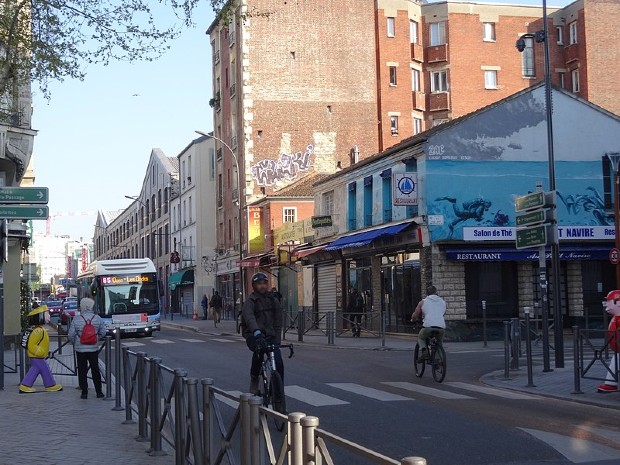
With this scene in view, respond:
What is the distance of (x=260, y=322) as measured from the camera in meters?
10.6

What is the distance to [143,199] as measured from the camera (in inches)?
3386

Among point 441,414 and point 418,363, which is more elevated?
point 418,363

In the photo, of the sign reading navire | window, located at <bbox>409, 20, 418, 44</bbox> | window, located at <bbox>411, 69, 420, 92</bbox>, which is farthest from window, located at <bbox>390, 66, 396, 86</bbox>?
the sign reading navire

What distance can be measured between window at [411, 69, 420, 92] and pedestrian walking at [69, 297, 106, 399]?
1595 inches

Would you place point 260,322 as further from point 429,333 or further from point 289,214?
point 289,214

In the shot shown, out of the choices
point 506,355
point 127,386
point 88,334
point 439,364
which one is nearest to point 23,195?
point 88,334

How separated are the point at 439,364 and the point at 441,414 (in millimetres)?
4781

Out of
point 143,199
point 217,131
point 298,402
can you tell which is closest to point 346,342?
point 298,402

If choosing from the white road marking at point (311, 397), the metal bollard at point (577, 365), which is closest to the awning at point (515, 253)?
the metal bollard at point (577, 365)

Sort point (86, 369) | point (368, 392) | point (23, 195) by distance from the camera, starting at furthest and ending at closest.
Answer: point (23, 195) < point (86, 369) < point (368, 392)

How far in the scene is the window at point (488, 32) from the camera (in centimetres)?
5272

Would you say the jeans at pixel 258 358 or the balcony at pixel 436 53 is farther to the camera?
the balcony at pixel 436 53

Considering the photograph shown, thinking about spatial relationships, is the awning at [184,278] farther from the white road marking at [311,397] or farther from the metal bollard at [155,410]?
the metal bollard at [155,410]

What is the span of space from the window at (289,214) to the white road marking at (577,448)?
37733mm
